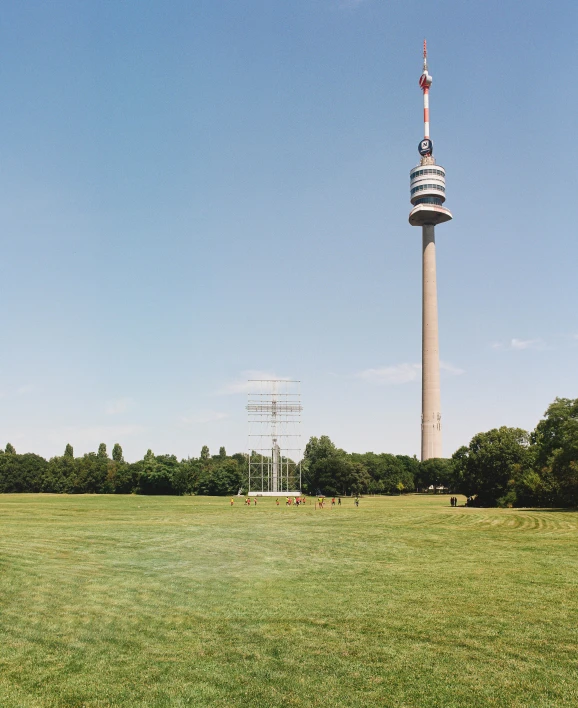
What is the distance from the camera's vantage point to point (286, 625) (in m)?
17.8

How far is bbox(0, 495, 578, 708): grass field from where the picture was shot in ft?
42.6

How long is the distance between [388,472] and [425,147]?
10772 centimetres

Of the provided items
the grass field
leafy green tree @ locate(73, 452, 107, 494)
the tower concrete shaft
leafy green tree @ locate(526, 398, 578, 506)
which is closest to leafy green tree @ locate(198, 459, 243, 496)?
leafy green tree @ locate(73, 452, 107, 494)

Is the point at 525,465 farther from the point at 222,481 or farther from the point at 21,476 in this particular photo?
the point at 21,476

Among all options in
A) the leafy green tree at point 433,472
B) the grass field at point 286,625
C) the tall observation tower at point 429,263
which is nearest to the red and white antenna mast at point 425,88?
the tall observation tower at point 429,263

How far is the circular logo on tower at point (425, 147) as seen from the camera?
194 m

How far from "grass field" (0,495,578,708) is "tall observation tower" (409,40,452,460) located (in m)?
149

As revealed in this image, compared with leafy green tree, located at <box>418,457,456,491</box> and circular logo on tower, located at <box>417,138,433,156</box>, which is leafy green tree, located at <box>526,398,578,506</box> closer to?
leafy green tree, located at <box>418,457,456,491</box>

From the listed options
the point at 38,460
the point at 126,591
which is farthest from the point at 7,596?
the point at 38,460

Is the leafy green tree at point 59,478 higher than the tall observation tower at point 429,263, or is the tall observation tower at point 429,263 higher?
the tall observation tower at point 429,263

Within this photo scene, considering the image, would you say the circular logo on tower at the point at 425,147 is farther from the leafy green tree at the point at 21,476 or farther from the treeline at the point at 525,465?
the leafy green tree at the point at 21,476

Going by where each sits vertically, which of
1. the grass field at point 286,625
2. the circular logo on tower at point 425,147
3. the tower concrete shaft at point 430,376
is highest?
the circular logo on tower at point 425,147

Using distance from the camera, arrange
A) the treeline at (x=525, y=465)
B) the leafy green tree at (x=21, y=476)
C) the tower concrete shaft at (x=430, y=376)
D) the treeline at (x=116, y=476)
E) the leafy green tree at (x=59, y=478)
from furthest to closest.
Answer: the tower concrete shaft at (x=430, y=376) → the leafy green tree at (x=21, y=476) → the leafy green tree at (x=59, y=478) → the treeline at (x=116, y=476) → the treeline at (x=525, y=465)

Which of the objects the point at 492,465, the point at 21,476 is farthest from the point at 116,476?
the point at 492,465
